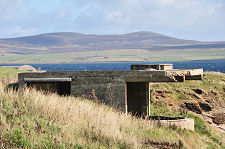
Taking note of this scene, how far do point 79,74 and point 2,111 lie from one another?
6.27m

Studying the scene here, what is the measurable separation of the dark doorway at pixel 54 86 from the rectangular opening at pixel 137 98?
2.91m

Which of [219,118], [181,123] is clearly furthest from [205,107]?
[181,123]

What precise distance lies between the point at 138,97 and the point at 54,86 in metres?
4.10

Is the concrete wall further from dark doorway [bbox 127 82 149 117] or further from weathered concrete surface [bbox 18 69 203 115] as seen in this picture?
dark doorway [bbox 127 82 149 117]

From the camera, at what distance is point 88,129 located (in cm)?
942

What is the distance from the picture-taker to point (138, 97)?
17.6m

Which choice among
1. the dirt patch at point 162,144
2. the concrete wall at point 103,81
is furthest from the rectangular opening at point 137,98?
the dirt patch at point 162,144

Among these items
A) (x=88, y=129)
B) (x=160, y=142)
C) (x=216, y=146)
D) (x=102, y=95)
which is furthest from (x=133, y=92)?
(x=88, y=129)

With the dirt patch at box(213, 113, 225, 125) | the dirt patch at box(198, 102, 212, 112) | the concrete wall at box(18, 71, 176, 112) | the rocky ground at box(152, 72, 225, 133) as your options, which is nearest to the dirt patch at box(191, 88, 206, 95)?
the rocky ground at box(152, 72, 225, 133)

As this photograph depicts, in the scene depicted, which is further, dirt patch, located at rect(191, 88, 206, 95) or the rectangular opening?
dirt patch, located at rect(191, 88, 206, 95)

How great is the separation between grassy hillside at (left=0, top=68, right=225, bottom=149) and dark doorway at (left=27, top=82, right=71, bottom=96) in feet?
14.0

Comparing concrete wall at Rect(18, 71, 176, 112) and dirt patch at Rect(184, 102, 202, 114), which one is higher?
concrete wall at Rect(18, 71, 176, 112)

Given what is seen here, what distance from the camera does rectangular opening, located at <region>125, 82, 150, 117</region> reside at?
17.4 meters

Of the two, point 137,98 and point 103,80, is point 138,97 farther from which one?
point 103,80
